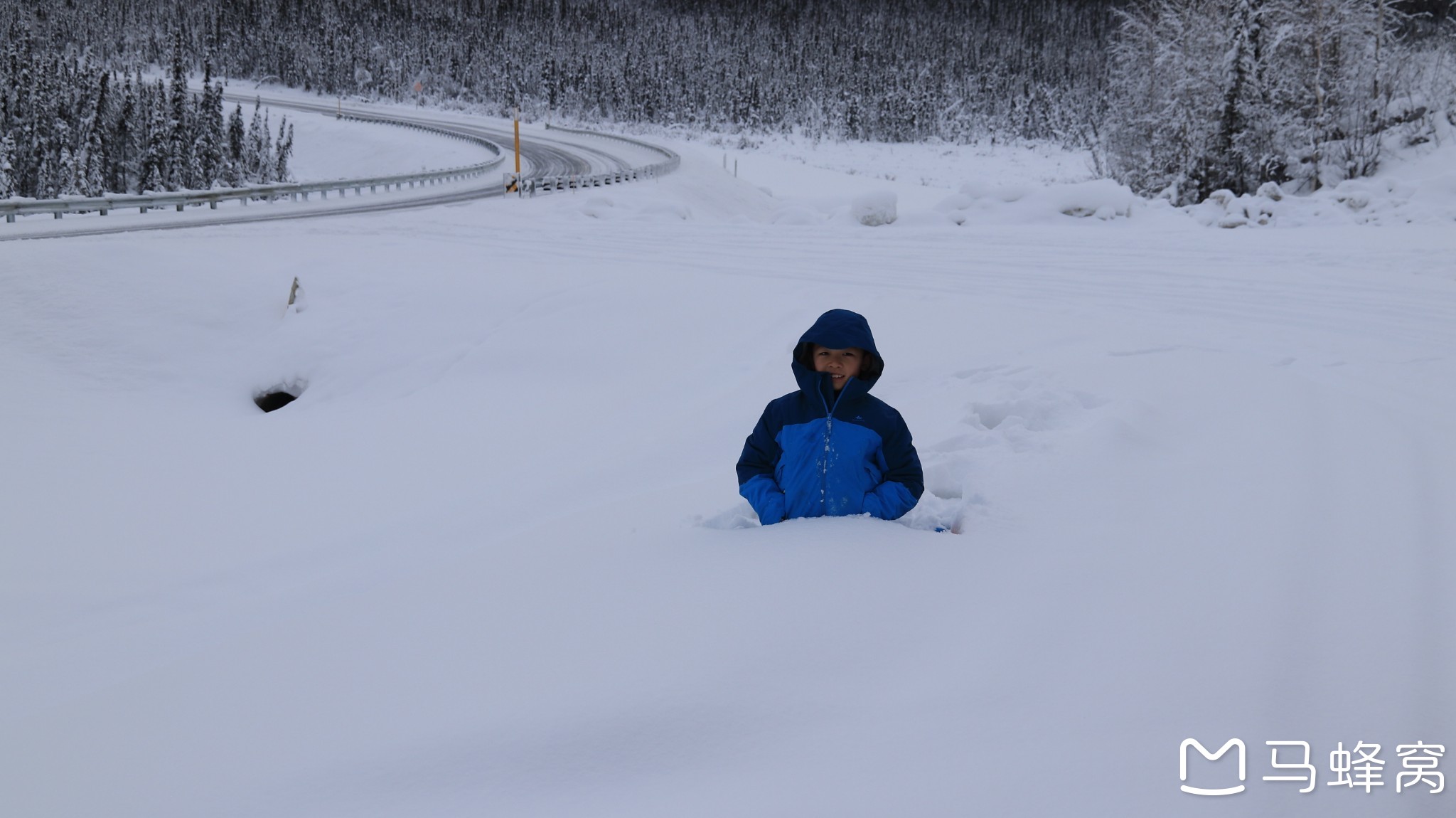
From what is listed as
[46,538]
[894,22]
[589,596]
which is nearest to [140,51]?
[894,22]

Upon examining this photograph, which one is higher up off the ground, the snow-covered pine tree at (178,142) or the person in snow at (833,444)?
the snow-covered pine tree at (178,142)

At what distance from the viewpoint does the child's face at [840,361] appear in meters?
3.51

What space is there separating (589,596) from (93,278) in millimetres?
11600

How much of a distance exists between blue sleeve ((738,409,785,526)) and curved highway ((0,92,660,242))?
16.0 m

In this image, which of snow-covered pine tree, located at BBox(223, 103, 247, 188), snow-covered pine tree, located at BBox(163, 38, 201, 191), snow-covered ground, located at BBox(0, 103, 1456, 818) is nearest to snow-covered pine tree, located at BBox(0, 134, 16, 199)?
snow-covered pine tree, located at BBox(163, 38, 201, 191)

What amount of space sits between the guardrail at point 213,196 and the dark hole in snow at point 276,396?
9.83 metres

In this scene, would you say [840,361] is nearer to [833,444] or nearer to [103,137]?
[833,444]

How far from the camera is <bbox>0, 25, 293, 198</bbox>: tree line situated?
32250mm

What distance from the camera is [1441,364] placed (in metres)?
6.83

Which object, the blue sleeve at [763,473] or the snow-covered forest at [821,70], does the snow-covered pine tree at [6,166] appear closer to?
the snow-covered forest at [821,70]

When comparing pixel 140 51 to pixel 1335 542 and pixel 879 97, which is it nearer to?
pixel 879 97

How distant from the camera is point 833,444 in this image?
12.0 ft

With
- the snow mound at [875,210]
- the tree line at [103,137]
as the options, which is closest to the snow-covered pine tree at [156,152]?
the tree line at [103,137]

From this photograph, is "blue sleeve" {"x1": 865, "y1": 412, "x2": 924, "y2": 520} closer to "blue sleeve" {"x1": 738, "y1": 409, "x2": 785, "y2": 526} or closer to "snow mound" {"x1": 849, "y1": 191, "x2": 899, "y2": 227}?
"blue sleeve" {"x1": 738, "y1": 409, "x2": 785, "y2": 526}
